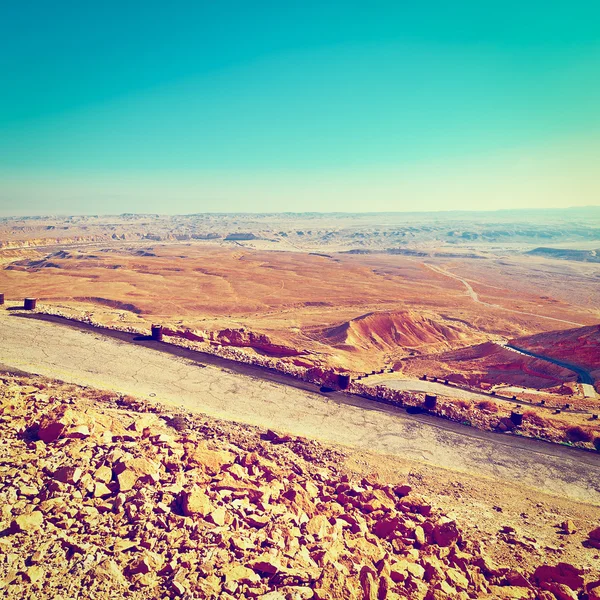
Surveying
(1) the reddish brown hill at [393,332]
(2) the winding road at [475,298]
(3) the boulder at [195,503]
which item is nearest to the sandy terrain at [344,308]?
(1) the reddish brown hill at [393,332]

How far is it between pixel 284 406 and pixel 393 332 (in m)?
26.4

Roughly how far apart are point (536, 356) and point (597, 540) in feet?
87.5

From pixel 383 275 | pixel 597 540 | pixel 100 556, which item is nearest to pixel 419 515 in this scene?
pixel 597 540

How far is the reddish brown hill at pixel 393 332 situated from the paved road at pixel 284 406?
1821cm

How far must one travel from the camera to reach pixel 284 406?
21703 millimetres

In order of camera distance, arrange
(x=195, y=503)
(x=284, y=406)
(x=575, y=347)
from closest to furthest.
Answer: (x=195, y=503)
(x=284, y=406)
(x=575, y=347)

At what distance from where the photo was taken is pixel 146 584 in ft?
26.7

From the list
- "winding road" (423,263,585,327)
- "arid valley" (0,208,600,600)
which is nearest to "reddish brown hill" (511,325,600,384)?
"arid valley" (0,208,600,600)

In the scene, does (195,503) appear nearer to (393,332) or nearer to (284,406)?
(284,406)

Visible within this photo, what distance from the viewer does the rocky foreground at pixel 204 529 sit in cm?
836

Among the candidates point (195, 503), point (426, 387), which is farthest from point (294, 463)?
point (426, 387)

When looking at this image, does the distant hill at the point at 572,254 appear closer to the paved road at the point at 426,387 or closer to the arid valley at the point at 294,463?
the arid valley at the point at 294,463

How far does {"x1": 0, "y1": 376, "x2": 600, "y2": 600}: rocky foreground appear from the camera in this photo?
8.36 meters

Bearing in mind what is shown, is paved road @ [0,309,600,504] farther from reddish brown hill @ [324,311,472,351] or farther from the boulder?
reddish brown hill @ [324,311,472,351]
